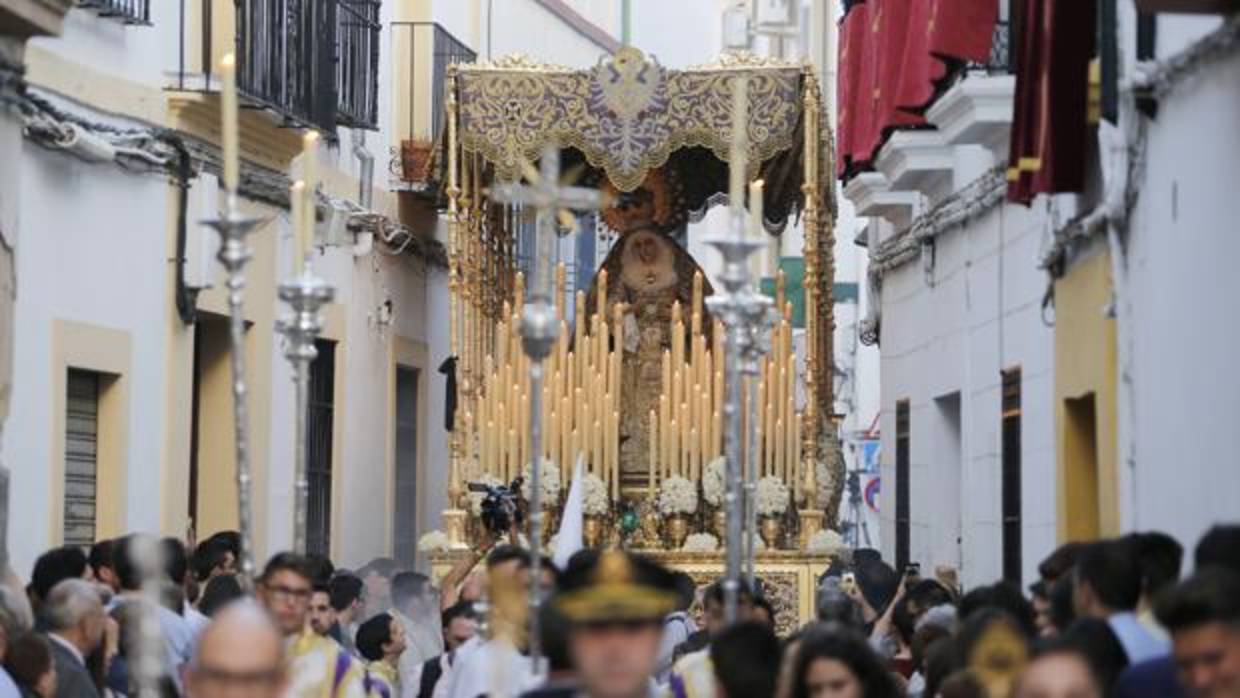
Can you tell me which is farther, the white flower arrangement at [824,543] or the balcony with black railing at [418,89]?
the balcony with black railing at [418,89]

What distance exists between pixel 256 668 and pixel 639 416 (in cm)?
1468

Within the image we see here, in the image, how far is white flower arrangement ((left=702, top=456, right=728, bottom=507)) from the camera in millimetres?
20422

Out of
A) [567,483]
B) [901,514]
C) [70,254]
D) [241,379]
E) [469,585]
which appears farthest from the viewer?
[901,514]

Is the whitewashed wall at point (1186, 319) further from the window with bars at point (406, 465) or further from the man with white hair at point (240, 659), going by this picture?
the window with bars at point (406, 465)

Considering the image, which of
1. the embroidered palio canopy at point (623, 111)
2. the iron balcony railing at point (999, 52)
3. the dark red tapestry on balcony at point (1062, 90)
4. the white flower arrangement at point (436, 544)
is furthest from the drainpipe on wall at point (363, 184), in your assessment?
the dark red tapestry on balcony at point (1062, 90)

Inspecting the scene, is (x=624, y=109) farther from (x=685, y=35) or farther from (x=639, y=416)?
(x=685, y=35)

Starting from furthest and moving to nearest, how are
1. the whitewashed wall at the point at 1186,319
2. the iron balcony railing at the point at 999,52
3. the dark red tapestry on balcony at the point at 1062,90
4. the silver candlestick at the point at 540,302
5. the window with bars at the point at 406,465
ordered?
the window with bars at the point at 406,465 < the iron balcony railing at the point at 999,52 < the dark red tapestry on balcony at the point at 1062,90 < the whitewashed wall at the point at 1186,319 < the silver candlestick at the point at 540,302

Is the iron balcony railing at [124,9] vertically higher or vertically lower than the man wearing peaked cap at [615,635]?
higher

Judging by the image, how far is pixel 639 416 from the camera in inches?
858

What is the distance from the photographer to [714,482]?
20406 millimetres

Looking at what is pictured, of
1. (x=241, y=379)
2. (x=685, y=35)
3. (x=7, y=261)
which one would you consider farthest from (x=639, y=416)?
(x=685, y=35)

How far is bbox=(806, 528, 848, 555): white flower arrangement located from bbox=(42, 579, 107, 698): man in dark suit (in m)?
8.80

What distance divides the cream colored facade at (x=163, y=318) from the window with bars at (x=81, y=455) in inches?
3.0

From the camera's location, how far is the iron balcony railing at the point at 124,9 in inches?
674
